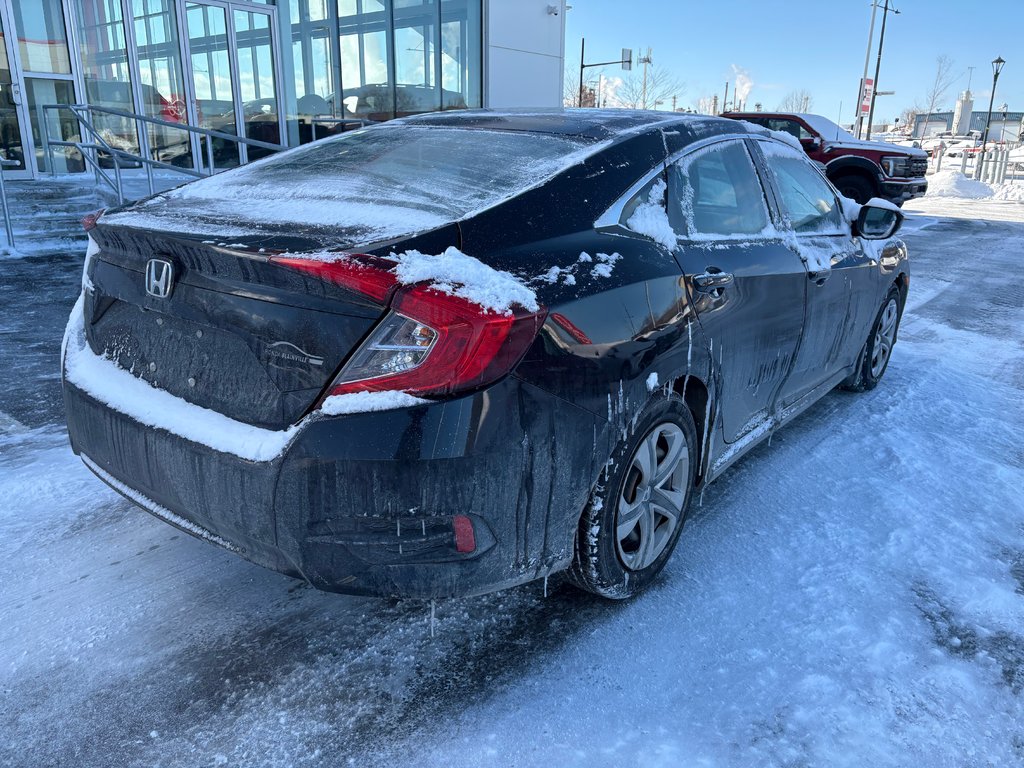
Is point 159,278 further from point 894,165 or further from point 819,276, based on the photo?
point 894,165

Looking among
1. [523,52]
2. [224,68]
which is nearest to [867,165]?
[523,52]

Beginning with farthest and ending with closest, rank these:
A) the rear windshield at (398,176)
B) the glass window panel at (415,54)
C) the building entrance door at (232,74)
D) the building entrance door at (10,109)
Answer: the glass window panel at (415,54) < the building entrance door at (232,74) < the building entrance door at (10,109) < the rear windshield at (398,176)

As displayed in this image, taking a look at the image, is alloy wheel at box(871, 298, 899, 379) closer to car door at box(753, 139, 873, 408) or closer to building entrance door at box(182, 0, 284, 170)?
car door at box(753, 139, 873, 408)

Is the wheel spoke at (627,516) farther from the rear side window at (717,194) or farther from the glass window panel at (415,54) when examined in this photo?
the glass window panel at (415,54)

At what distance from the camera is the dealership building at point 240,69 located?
11281 mm

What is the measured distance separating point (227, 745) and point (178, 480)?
2.31 feet

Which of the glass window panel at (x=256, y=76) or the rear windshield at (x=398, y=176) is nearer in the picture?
the rear windshield at (x=398, y=176)

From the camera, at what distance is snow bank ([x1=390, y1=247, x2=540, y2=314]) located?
72.4 inches

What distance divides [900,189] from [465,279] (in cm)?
1618

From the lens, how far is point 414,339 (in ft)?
6.00

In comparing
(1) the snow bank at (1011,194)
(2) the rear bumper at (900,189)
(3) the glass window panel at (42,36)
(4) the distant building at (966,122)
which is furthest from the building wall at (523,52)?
(4) the distant building at (966,122)

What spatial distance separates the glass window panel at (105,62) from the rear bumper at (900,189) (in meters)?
14.0

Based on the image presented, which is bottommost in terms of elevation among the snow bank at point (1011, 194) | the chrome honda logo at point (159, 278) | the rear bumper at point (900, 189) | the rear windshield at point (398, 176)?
the snow bank at point (1011, 194)

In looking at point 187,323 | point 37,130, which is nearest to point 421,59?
point 37,130
